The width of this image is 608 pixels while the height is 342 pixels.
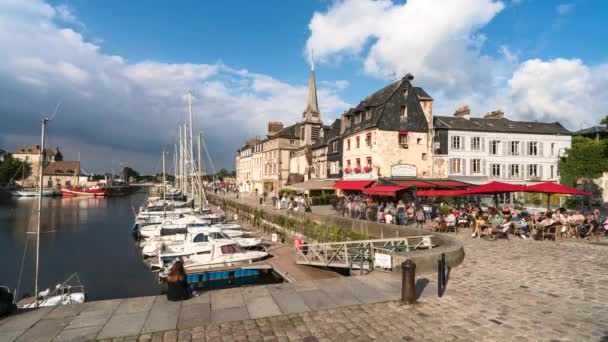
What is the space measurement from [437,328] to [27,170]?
470ft

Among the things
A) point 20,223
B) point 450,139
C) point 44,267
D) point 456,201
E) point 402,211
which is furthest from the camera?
point 20,223

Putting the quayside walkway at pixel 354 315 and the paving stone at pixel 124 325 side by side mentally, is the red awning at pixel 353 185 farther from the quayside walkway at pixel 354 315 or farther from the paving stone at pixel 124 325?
the paving stone at pixel 124 325

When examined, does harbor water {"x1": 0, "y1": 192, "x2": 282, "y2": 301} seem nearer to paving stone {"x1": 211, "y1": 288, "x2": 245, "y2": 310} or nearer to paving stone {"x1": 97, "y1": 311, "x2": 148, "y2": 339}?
paving stone {"x1": 211, "y1": 288, "x2": 245, "y2": 310}

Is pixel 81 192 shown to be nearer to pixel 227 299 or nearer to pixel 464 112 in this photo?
pixel 464 112

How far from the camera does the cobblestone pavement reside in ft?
17.0

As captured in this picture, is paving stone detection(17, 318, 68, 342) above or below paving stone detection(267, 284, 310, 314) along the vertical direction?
below

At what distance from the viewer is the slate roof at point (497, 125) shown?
29.3 metres

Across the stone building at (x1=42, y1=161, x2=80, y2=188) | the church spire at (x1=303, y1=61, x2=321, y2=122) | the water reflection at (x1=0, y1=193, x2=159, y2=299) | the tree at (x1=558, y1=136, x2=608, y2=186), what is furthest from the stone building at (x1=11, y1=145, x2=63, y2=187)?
the tree at (x1=558, y1=136, x2=608, y2=186)

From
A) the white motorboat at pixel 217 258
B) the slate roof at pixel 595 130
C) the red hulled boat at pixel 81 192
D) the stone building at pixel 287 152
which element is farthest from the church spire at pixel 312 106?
the red hulled boat at pixel 81 192

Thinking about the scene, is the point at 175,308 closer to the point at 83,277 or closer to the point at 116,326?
the point at 116,326

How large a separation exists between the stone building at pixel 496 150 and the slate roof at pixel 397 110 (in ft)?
7.09

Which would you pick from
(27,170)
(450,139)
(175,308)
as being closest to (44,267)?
(175,308)

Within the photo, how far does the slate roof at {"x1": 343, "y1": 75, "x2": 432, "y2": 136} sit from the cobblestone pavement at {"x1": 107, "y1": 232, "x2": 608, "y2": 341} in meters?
19.6

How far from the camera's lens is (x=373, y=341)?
506 cm
